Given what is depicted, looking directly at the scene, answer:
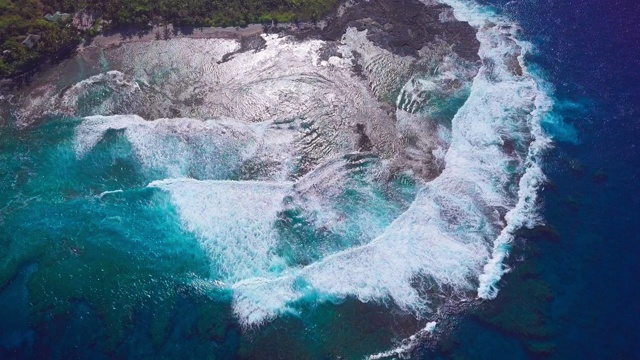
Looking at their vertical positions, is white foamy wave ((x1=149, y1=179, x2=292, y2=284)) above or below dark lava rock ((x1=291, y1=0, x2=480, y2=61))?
below

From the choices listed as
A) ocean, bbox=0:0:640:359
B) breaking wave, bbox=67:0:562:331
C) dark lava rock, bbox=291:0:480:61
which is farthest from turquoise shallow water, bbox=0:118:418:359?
dark lava rock, bbox=291:0:480:61

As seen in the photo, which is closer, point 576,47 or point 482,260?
point 482,260

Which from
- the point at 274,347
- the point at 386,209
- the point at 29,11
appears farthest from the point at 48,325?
the point at 29,11

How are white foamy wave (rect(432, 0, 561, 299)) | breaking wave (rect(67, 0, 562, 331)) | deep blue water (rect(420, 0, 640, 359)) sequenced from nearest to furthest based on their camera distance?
deep blue water (rect(420, 0, 640, 359)) → breaking wave (rect(67, 0, 562, 331)) → white foamy wave (rect(432, 0, 561, 299))

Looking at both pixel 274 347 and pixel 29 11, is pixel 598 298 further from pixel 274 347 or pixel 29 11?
pixel 29 11

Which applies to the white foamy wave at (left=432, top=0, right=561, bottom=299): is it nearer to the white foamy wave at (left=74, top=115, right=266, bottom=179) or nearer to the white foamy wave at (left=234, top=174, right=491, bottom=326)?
→ the white foamy wave at (left=234, top=174, right=491, bottom=326)
